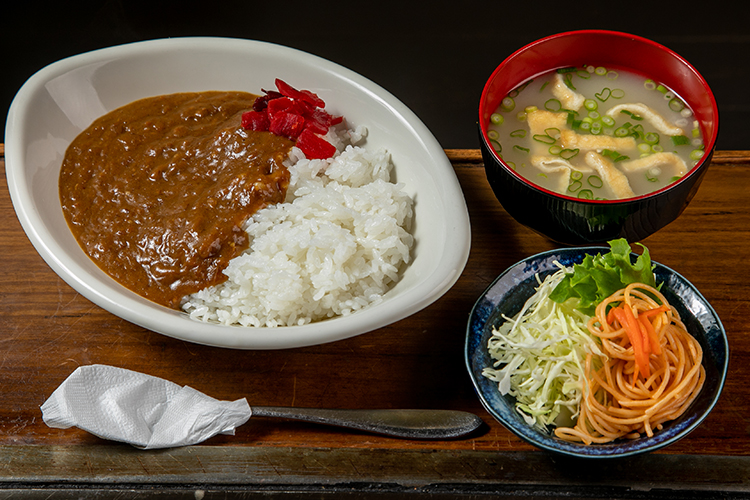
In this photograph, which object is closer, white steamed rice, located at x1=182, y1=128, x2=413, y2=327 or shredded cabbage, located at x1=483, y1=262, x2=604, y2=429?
shredded cabbage, located at x1=483, y1=262, x2=604, y2=429

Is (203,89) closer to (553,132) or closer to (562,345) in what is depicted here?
(553,132)

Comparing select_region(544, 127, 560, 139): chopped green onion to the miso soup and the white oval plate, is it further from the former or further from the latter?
the white oval plate

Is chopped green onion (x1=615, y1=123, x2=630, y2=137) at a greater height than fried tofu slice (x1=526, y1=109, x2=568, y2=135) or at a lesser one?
lesser

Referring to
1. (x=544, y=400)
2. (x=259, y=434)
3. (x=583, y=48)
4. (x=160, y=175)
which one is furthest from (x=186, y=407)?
(x=583, y=48)

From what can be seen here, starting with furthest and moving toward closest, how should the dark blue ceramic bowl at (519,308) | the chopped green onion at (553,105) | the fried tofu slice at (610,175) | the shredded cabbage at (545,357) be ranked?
the chopped green onion at (553,105) < the fried tofu slice at (610,175) < the shredded cabbage at (545,357) < the dark blue ceramic bowl at (519,308)

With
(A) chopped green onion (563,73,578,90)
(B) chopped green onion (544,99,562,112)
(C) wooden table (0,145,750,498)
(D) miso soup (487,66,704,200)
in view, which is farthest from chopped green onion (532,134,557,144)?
(C) wooden table (0,145,750,498)

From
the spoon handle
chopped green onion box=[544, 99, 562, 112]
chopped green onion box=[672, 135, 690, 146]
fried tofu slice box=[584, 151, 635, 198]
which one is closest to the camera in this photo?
the spoon handle

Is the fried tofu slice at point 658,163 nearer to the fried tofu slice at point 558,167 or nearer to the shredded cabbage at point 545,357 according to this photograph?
the fried tofu slice at point 558,167

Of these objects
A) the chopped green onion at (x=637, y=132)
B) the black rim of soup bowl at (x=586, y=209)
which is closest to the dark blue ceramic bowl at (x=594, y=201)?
the black rim of soup bowl at (x=586, y=209)
